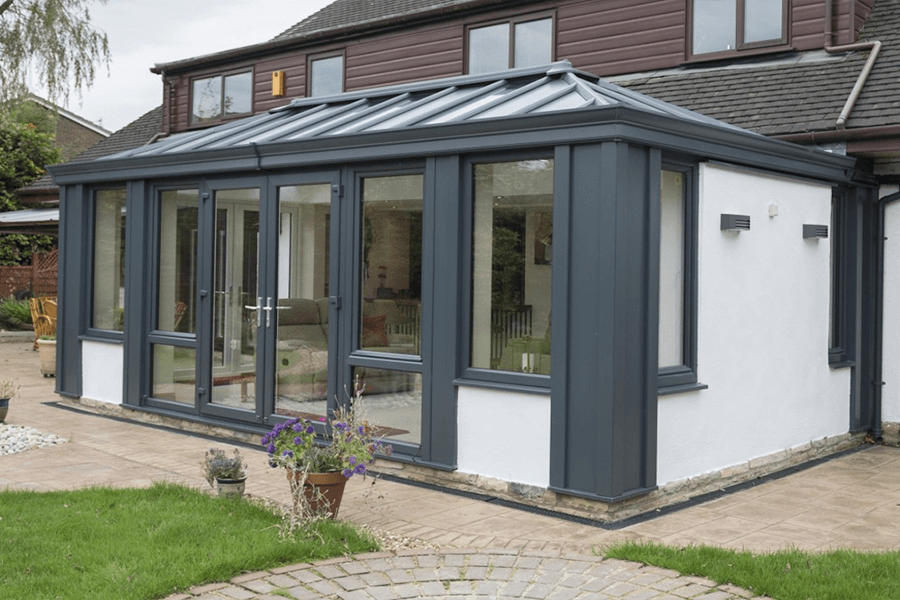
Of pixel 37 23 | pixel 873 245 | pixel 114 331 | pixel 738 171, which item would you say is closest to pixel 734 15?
pixel 873 245

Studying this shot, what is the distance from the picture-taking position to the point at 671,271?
677 centimetres

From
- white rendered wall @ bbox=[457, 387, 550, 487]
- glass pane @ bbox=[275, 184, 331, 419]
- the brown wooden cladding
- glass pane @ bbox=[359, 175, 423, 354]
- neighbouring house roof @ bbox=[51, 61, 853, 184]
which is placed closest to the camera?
neighbouring house roof @ bbox=[51, 61, 853, 184]

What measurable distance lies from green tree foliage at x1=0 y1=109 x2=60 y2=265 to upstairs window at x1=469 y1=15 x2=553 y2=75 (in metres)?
15.7

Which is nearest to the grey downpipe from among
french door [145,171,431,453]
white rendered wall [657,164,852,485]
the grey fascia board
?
white rendered wall [657,164,852,485]

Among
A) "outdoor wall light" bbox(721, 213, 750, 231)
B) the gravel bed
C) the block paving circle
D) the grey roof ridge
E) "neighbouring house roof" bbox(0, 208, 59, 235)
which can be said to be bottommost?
the block paving circle

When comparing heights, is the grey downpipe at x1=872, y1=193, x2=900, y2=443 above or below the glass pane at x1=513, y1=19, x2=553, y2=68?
below

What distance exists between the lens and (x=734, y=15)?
11.1 m

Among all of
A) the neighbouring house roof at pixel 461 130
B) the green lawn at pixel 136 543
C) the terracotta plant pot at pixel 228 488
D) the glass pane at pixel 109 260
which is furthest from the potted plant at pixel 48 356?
the terracotta plant pot at pixel 228 488

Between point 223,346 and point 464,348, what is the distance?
2.83 m

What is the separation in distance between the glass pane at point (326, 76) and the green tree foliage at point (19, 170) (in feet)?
40.6

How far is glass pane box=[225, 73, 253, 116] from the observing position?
16.6 m

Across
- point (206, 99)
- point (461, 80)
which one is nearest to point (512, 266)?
point (461, 80)

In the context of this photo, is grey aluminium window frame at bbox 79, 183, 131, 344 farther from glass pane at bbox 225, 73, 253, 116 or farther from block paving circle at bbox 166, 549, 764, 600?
glass pane at bbox 225, 73, 253, 116

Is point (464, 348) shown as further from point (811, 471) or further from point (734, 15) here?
point (734, 15)
